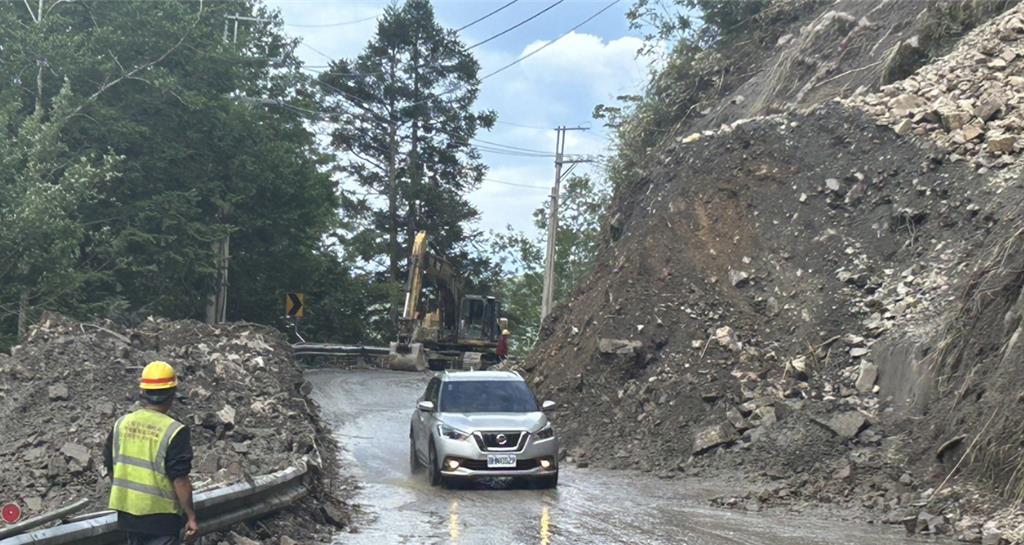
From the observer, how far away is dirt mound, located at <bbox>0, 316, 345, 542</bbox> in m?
12.3

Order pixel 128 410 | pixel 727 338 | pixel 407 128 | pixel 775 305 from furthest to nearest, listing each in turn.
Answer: pixel 407 128 → pixel 775 305 → pixel 727 338 → pixel 128 410

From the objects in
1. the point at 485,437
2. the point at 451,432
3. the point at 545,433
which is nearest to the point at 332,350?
the point at 451,432

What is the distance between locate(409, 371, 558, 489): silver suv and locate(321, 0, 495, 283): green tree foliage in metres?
45.3

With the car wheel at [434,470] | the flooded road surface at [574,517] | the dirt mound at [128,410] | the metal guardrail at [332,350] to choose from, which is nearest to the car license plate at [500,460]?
the flooded road surface at [574,517]

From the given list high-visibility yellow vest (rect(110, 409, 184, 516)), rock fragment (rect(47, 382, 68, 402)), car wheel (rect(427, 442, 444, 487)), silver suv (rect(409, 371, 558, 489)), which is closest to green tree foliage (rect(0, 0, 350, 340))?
rock fragment (rect(47, 382, 68, 402))

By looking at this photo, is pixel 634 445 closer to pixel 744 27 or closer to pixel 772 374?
pixel 772 374

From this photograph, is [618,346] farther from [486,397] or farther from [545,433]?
[545,433]

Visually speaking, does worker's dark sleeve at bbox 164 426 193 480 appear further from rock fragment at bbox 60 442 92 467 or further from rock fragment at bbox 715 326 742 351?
rock fragment at bbox 715 326 742 351

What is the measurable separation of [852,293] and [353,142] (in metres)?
46.3

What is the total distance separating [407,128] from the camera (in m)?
65.3

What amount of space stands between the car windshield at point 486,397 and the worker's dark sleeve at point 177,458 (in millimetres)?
10532

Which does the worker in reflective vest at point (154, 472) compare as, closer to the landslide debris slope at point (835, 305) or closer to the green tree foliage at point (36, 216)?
the landslide debris slope at point (835, 305)

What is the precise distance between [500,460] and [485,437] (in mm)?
403

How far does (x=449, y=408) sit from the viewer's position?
18.0 meters
